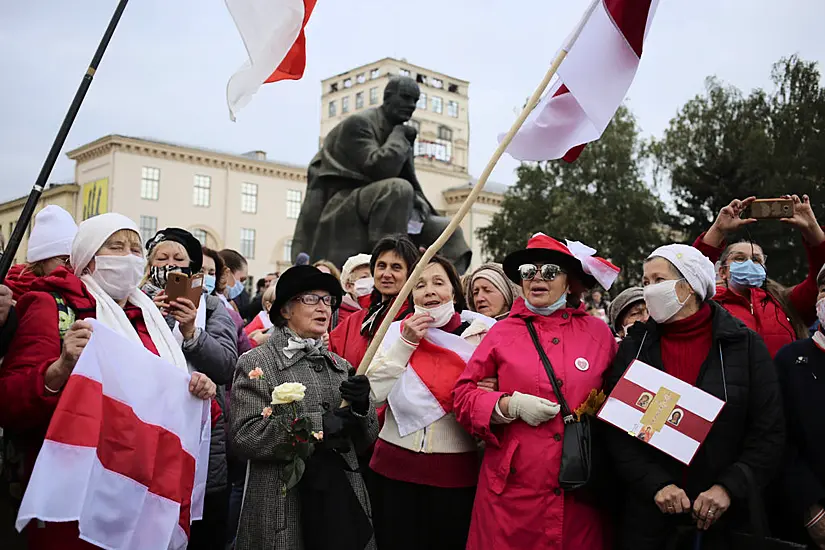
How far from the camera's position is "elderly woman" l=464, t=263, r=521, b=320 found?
17.1ft

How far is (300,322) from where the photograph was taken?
3.97m

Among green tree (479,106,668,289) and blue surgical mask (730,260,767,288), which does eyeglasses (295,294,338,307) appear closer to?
blue surgical mask (730,260,767,288)

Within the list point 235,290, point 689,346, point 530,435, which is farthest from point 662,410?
point 235,290

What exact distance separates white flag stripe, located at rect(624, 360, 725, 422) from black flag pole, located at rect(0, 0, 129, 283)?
2.71 metres

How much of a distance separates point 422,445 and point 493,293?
1422 mm

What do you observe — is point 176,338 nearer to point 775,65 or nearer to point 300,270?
point 300,270

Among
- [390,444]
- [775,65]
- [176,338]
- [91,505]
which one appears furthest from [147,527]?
[775,65]

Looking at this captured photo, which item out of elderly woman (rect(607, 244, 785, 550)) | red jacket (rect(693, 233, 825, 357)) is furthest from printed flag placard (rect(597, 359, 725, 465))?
red jacket (rect(693, 233, 825, 357))

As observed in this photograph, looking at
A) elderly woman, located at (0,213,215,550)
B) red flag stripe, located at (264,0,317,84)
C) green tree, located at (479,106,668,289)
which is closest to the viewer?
elderly woman, located at (0,213,215,550)

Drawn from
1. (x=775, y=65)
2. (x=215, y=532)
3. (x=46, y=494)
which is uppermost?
(x=775, y=65)

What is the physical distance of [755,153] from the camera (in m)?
30.9

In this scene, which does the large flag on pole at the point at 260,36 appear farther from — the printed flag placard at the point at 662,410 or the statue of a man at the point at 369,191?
the statue of a man at the point at 369,191

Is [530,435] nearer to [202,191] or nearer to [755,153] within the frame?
[755,153]

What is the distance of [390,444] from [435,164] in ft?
189
